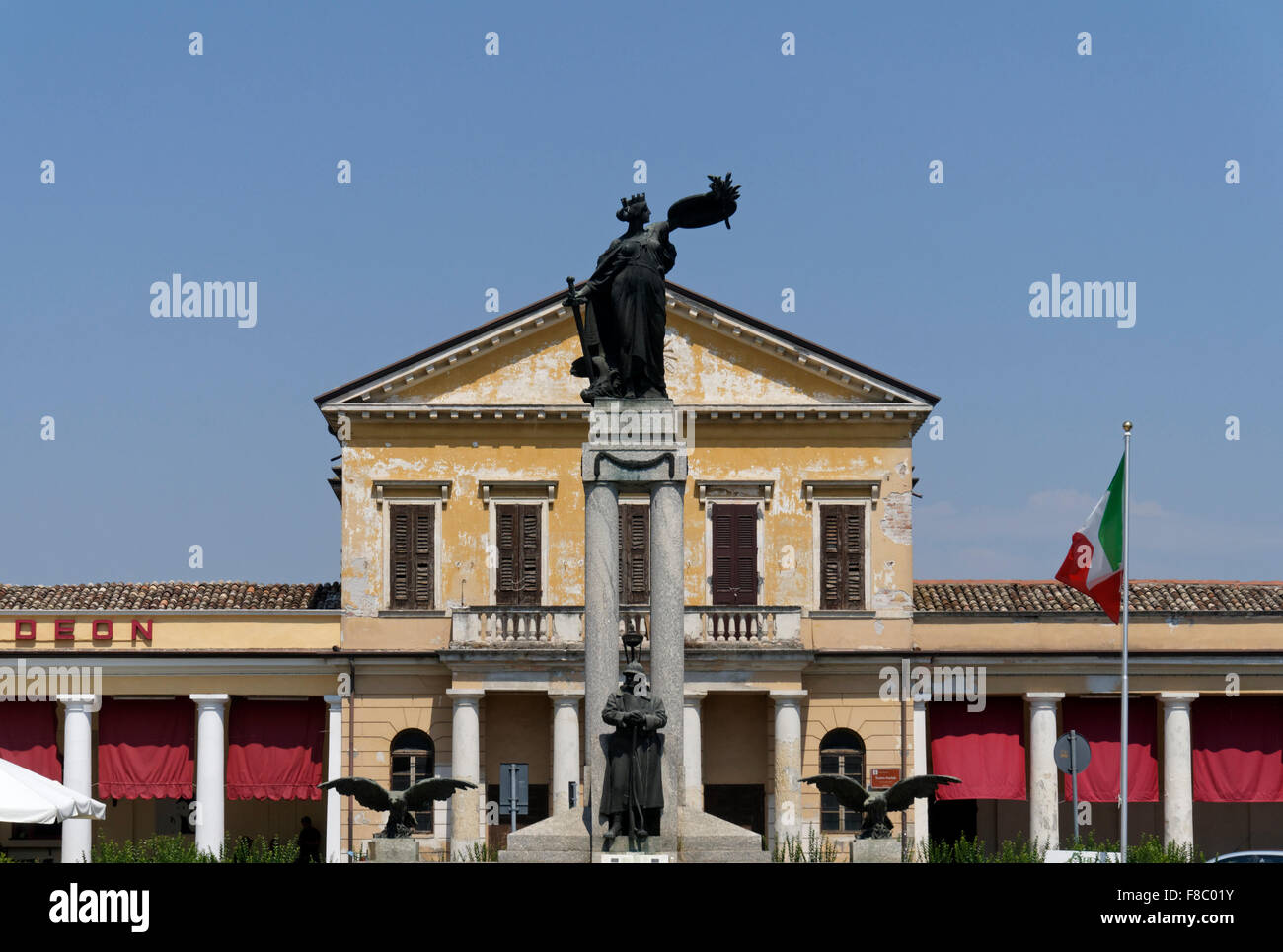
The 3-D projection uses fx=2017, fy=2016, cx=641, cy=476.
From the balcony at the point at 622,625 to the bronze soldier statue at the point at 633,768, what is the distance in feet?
65.6

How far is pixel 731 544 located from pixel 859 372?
14.8 feet

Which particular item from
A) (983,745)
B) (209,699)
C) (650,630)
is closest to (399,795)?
(650,630)

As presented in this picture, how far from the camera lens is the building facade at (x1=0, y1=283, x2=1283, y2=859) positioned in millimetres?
41250

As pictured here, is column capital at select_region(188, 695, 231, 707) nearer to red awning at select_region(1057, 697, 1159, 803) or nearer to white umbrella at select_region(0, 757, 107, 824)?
red awning at select_region(1057, 697, 1159, 803)

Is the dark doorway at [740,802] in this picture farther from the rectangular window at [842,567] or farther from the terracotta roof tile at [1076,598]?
the terracotta roof tile at [1076,598]

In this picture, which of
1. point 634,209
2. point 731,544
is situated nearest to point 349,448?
point 731,544

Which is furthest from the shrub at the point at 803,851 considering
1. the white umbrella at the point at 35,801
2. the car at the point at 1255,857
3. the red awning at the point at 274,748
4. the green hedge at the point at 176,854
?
the red awning at the point at 274,748

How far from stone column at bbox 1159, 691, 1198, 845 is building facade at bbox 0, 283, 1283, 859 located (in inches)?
2.2

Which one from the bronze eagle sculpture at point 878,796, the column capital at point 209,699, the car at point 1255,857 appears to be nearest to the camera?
the bronze eagle sculpture at point 878,796

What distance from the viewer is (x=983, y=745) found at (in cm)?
4222

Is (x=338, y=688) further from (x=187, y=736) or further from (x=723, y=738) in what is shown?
(x=723, y=738)

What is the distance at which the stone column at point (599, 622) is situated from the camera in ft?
68.0

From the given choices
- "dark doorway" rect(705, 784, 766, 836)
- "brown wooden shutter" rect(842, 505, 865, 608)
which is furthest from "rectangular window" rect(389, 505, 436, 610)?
"brown wooden shutter" rect(842, 505, 865, 608)
